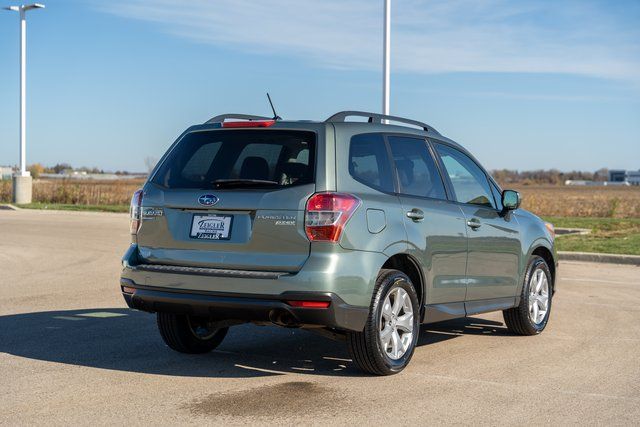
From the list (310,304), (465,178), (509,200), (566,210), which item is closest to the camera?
(310,304)

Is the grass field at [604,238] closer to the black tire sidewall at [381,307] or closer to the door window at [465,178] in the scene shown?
the door window at [465,178]

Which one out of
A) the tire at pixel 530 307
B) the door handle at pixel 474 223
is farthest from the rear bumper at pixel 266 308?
the tire at pixel 530 307

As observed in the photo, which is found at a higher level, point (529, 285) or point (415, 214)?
point (415, 214)

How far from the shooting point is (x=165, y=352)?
8.02 metres

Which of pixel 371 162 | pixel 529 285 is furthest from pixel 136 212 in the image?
pixel 529 285

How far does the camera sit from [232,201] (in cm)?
687

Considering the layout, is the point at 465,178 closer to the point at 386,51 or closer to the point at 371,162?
the point at 371,162

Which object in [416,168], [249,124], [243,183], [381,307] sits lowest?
[381,307]

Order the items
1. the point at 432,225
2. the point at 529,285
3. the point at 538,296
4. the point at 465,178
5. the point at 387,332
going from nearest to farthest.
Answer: the point at 387,332 → the point at 432,225 → the point at 465,178 → the point at 529,285 → the point at 538,296

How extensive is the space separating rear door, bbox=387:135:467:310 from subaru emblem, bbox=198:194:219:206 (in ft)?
4.80

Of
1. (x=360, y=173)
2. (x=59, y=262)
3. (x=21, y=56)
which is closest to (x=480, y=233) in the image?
(x=360, y=173)

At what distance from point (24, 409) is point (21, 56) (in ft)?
121

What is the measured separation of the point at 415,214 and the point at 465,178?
1.40 meters

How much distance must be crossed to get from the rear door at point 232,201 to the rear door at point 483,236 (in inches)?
74.2
